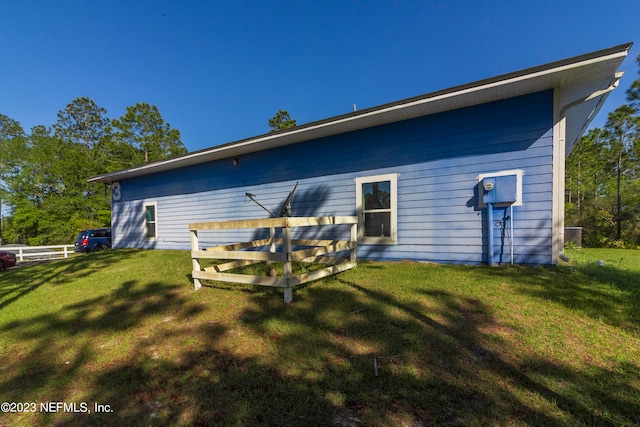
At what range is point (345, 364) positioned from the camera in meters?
2.13

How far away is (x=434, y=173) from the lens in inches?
216

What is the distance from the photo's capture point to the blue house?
14.9 ft

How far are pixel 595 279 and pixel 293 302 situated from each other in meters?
4.51

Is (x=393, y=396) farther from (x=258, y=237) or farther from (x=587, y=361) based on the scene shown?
(x=258, y=237)

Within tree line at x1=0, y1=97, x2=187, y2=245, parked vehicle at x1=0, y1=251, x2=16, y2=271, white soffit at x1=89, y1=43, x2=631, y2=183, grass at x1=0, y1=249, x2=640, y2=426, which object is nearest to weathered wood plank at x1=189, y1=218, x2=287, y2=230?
grass at x1=0, y1=249, x2=640, y2=426

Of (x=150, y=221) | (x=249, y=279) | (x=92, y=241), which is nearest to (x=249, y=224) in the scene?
(x=249, y=279)

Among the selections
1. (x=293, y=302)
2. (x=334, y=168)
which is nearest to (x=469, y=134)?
(x=334, y=168)

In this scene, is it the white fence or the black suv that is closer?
the white fence

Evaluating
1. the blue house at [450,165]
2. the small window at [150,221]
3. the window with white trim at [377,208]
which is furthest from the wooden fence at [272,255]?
the small window at [150,221]

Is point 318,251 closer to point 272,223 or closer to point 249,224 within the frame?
point 272,223

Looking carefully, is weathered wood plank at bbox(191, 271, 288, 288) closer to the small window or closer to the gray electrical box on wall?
the gray electrical box on wall

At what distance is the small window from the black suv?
425 centimetres

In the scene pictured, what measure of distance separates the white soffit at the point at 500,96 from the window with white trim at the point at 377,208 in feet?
4.39

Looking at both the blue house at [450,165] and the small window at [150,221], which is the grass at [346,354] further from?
the small window at [150,221]
